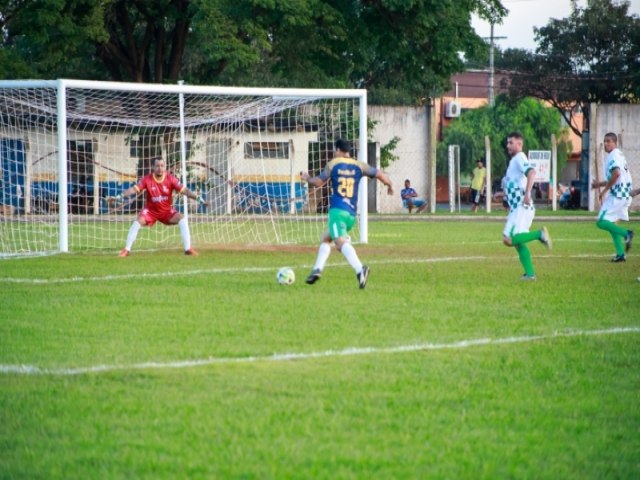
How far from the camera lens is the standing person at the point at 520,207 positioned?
578 inches

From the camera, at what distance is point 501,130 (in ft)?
261

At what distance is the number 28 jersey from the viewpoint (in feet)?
46.3

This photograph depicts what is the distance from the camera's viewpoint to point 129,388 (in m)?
7.20

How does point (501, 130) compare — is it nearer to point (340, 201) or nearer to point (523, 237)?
point (523, 237)

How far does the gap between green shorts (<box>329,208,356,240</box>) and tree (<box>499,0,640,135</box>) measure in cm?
5257

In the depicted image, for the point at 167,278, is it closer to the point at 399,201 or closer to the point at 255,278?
the point at 255,278

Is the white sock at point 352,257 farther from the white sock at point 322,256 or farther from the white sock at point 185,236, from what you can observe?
the white sock at point 185,236

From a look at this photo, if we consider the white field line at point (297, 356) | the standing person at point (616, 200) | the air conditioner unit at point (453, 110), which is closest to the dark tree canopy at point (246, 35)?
the standing person at point (616, 200)

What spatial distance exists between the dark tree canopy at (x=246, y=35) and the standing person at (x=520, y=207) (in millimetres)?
19732

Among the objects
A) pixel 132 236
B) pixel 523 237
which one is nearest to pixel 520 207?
pixel 523 237

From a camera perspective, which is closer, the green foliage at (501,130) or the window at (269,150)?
the window at (269,150)

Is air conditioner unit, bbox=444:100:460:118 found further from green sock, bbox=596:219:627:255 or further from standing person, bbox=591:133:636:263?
green sock, bbox=596:219:627:255

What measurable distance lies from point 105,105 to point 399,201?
22.6m

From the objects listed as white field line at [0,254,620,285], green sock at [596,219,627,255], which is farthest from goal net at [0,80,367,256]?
green sock at [596,219,627,255]
